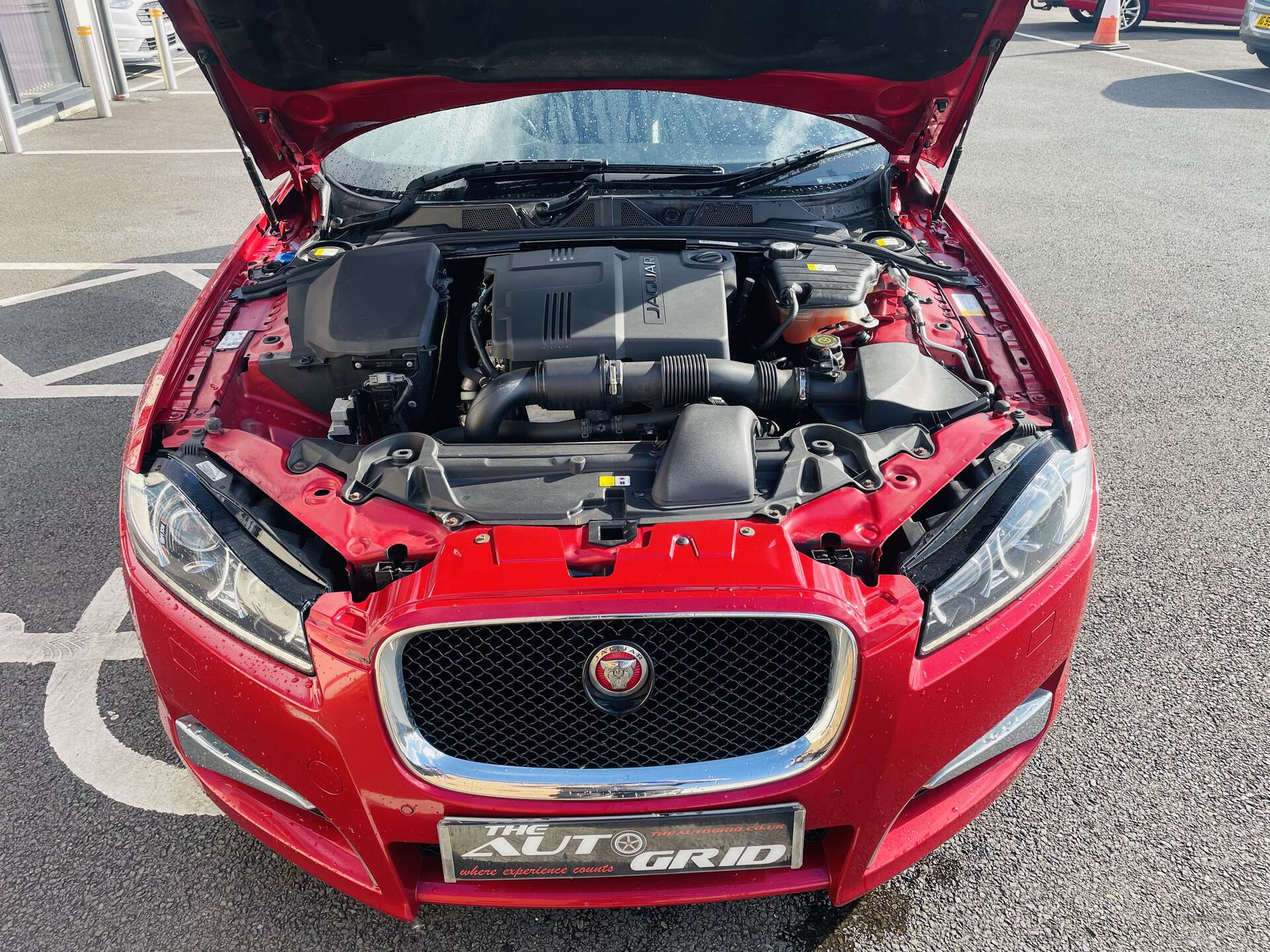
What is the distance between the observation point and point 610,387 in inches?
82.6

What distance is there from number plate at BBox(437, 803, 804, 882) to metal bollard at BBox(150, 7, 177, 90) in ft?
37.9

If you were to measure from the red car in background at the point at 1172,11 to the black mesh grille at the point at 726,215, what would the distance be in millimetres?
13381

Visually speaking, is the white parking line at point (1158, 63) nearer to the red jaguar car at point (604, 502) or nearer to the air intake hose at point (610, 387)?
the red jaguar car at point (604, 502)

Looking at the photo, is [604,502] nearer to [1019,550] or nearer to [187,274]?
[1019,550]

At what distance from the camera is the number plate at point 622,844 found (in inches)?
60.1

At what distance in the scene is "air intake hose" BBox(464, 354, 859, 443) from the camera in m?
2.09

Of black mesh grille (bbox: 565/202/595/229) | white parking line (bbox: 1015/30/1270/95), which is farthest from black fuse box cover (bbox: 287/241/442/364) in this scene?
white parking line (bbox: 1015/30/1270/95)

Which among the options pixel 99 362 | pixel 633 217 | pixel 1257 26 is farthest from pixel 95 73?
pixel 1257 26

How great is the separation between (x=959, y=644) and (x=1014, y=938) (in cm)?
73

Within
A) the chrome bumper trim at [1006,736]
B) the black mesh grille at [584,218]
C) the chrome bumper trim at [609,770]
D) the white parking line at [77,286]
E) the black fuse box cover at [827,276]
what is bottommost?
the white parking line at [77,286]

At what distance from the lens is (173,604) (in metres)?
1.68

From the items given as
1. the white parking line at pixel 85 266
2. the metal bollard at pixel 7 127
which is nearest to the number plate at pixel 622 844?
the white parking line at pixel 85 266

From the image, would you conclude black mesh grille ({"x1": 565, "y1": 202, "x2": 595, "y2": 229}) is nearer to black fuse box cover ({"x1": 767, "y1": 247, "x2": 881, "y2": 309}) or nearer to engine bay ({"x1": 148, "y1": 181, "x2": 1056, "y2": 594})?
engine bay ({"x1": 148, "y1": 181, "x2": 1056, "y2": 594})

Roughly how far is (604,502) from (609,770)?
51 cm
